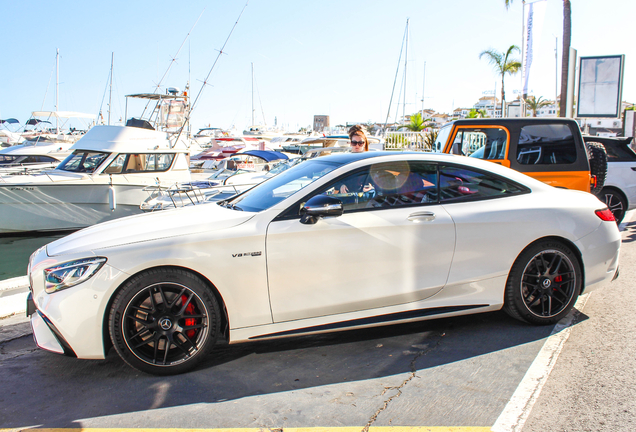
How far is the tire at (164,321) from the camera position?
3.24 meters

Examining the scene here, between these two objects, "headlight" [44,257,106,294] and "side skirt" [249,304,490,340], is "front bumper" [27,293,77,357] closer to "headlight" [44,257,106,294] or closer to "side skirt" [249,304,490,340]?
"headlight" [44,257,106,294]

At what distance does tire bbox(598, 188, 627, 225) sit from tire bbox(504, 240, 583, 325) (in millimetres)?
5723

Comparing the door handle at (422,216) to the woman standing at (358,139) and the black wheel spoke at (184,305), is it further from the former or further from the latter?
the woman standing at (358,139)

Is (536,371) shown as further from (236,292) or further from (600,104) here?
(600,104)

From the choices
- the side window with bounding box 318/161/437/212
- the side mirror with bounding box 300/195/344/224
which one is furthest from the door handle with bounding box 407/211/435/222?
the side mirror with bounding box 300/195/344/224

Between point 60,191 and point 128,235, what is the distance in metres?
10.4

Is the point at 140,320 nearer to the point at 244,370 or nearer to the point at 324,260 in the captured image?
the point at 244,370

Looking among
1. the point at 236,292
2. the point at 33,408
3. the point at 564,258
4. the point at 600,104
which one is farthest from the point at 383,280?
the point at 600,104

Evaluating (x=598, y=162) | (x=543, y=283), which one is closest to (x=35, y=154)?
(x=598, y=162)

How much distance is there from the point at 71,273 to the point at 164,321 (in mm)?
679

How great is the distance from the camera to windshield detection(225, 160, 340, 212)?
12.6ft

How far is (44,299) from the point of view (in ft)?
10.7

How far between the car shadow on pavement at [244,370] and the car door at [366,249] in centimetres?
41

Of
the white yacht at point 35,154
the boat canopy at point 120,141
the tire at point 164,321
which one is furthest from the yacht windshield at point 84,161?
the tire at point 164,321
